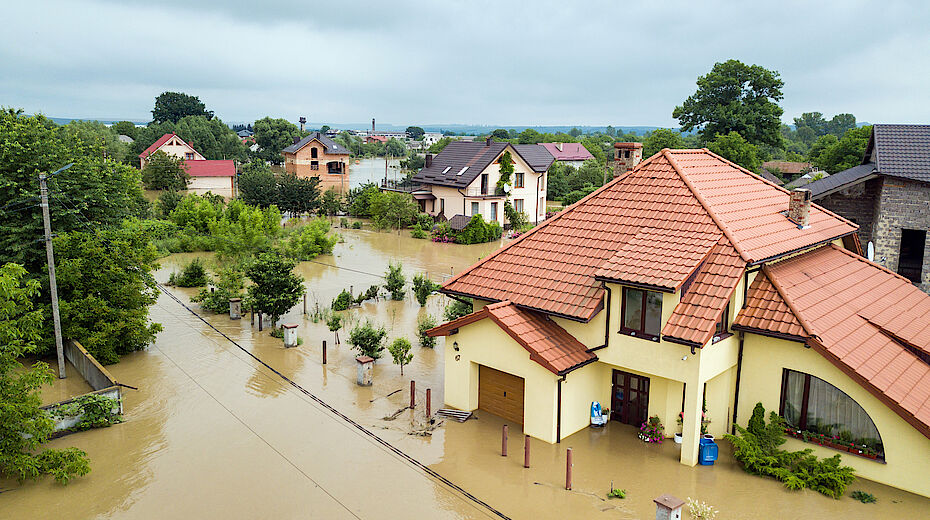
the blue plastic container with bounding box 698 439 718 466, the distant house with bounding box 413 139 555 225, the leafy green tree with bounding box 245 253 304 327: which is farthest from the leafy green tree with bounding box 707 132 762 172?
the blue plastic container with bounding box 698 439 718 466

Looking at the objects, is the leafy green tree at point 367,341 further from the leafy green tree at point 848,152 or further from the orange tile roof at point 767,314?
the leafy green tree at point 848,152

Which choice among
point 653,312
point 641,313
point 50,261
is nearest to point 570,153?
point 641,313

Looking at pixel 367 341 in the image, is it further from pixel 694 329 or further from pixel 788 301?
pixel 788 301

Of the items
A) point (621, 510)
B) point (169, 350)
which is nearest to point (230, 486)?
point (621, 510)

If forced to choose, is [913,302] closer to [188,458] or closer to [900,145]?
[900,145]

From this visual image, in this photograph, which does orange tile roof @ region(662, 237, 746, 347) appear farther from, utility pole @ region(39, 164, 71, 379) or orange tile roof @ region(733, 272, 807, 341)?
utility pole @ region(39, 164, 71, 379)
